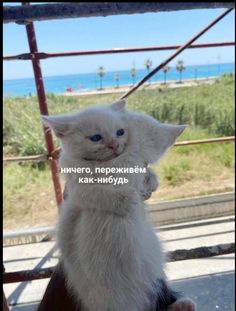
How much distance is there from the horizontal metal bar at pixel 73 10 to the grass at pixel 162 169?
3.20ft

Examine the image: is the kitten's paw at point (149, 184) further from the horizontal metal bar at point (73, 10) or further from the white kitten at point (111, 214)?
the horizontal metal bar at point (73, 10)

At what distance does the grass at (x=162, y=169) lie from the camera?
6.54ft

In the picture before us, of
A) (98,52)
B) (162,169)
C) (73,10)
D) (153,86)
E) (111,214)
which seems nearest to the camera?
(111,214)

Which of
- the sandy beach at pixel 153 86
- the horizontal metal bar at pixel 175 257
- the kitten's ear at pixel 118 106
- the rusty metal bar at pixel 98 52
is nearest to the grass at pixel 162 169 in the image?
the sandy beach at pixel 153 86

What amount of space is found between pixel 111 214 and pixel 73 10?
0.35 m

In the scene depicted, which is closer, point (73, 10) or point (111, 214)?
point (111, 214)

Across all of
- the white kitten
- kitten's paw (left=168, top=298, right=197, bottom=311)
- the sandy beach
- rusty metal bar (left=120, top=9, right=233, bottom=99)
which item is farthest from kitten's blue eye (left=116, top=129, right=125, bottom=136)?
the sandy beach

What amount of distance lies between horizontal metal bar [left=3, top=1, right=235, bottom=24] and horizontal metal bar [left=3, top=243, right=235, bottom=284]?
39 centimetres

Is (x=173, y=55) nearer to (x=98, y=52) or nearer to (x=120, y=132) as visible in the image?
(x=98, y=52)

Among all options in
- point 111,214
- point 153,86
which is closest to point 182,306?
point 111,214

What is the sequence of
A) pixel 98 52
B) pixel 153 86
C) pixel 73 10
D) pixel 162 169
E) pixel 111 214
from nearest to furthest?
pixel 111 214 < pixel 73 10 < pixel 98 52 < pixel 162 169 < pixel 153 86

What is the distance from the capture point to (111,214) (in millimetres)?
384

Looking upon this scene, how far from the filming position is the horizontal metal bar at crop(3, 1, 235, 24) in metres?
0.58

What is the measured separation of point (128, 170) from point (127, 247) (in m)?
0.08
